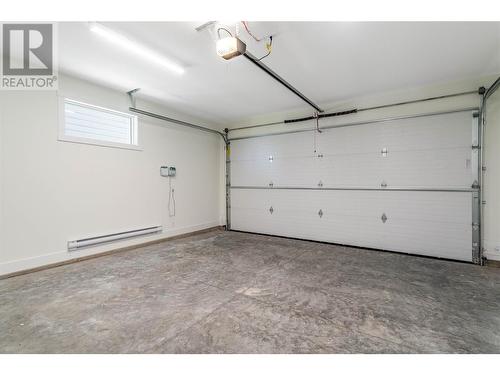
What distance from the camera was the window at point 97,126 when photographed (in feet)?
12.5

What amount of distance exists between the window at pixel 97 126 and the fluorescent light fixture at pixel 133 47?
1.71 meters

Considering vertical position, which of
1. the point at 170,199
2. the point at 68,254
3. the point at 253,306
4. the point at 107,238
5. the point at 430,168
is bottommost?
the point at 253,306

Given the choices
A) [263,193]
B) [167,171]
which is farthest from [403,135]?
[167,171]

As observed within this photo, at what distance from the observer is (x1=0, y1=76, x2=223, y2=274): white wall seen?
3166mm

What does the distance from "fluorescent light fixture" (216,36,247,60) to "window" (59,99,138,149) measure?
9.94 feet

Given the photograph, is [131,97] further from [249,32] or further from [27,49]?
[249,32]

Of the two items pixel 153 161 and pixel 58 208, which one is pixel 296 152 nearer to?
pixel 153 161

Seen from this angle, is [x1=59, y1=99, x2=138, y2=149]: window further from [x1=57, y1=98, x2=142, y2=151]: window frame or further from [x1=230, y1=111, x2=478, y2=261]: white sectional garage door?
[x1=230, y1=111, x2=478, y2=261]: white sectional garage door

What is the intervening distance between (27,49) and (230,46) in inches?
111

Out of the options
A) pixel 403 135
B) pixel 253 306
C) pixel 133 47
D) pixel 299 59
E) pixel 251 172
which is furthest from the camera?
pixel 251 172

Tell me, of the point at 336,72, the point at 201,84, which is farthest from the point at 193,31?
the point at 336,72

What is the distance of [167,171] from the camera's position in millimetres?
5234

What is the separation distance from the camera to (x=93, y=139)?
158 inches

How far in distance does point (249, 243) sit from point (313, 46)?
12.5 feet
